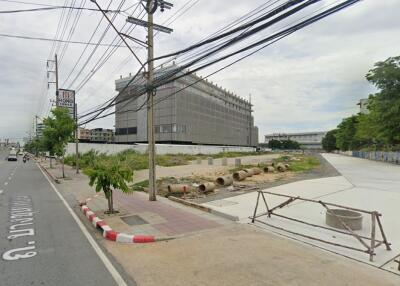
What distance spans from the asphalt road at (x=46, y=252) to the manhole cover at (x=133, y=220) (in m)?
1.42

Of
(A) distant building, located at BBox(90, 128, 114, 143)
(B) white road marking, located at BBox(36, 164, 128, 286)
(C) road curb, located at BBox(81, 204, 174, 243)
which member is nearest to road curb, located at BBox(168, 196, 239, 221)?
(C) road curb, located at BBox(81, 204, 174, 243)

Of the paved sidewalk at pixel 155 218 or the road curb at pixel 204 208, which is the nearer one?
the paved sidewalk at pixel 155 218

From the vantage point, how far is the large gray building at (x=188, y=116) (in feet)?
293

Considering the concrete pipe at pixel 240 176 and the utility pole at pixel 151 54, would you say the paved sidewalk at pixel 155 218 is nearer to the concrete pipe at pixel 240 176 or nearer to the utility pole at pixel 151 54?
the utility pole at pixel 151 54

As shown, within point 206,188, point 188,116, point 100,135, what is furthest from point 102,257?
point 100,135

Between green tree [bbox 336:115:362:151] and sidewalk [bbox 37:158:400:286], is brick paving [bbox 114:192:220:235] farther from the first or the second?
green tree [bbox 336:115:362:151]

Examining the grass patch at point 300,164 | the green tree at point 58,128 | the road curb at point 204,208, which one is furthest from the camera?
the grass patch at point 300,164

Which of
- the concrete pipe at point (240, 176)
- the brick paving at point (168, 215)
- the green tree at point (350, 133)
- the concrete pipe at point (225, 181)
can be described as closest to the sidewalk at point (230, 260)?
the brick paving at point (168, 215)

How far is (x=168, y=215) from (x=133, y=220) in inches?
48.1

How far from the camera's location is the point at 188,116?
308 feet

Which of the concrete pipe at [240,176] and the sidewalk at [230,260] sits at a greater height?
the concrete pipe at [240,176]

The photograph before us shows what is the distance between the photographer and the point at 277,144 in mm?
163375

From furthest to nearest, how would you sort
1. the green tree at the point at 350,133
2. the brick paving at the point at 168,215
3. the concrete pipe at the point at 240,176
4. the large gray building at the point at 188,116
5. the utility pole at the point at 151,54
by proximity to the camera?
the large gray building at the point at 188,116, the green tree at the point at 350,133, the concrete pipe at the point at 240,176, the utility pole at the point at 151,54, the brick paving at the point at 168,215

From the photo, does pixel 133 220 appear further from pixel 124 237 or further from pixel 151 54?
pixel 151 54
